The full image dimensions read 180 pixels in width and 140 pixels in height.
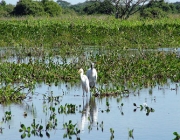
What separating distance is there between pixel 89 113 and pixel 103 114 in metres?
0.28

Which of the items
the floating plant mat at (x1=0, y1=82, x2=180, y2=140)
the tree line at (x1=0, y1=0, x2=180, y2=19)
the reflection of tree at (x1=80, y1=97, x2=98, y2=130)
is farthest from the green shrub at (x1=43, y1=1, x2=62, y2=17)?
the reflection of tree at (x1=80, y1=97, x2=98, y2=130)

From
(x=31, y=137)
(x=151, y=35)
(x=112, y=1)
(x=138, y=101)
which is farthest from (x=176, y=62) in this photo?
(x=112, y=1)

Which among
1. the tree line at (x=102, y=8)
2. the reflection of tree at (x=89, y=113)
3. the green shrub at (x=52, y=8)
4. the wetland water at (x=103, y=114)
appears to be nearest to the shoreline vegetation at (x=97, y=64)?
the wetland water at (x=103, y=114)

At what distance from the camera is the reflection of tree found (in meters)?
10.9

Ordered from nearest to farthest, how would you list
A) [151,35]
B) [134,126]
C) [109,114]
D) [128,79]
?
1. [134,126]
2. [109,114]
3. [128,79]
4. [151,35]

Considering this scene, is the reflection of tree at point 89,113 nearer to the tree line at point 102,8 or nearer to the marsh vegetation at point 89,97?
the marsh vegetation at point 89,97

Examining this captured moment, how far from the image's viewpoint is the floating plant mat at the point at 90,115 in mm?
10047

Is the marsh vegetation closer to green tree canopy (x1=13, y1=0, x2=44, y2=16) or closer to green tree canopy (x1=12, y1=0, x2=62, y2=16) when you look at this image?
green tree canopy (x1=13, y1=0, x2=44, y2=16)

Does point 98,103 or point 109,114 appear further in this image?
point 98,103

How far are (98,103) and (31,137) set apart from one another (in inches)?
124

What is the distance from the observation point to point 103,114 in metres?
11.7

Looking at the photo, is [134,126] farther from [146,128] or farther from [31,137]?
[31,137]

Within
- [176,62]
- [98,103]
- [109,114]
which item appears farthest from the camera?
[176,62]

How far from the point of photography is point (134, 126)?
418 inches
